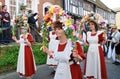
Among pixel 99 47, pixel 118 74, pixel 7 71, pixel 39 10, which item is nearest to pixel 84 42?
pixel 99 47

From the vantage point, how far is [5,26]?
1331cm

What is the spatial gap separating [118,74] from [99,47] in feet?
8.48

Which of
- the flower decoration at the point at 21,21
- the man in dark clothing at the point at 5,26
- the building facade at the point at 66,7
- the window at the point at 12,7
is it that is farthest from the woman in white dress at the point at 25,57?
the window at the point at 12,7

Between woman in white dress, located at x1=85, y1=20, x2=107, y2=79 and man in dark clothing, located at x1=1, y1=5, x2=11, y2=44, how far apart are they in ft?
18.6

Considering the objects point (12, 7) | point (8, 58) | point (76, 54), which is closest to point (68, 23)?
point (76, 54)

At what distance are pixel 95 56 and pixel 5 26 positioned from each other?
6.07 m

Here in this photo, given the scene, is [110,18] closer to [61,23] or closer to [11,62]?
[11,62]

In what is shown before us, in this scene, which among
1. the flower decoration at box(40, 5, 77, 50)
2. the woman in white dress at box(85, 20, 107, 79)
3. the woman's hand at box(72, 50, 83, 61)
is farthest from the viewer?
the woman in white dress at box(85, 20, 107, 79)

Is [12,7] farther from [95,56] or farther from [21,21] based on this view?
[95,56]

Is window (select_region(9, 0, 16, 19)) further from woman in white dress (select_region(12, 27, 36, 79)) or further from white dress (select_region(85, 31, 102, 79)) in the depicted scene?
white dress (select_region(85, 31, 102, 79))

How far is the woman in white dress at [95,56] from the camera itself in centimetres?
816

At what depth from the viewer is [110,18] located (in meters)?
53.9

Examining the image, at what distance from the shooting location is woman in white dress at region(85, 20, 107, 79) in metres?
8.16

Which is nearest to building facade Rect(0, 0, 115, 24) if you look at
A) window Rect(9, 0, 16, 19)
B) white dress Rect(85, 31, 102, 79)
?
window Rect(9, 0, 16, 19)
